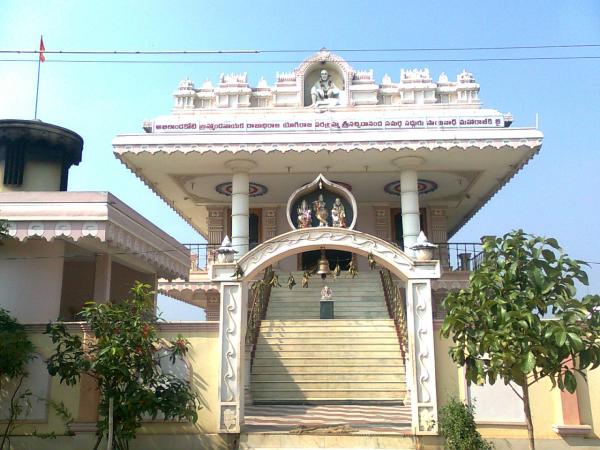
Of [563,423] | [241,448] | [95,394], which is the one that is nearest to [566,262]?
[563,423]

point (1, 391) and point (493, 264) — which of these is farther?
point (1, 391)

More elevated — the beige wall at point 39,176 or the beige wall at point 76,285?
the beige wall at point 39,176

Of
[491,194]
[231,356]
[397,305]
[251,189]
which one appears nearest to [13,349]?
[231,356]

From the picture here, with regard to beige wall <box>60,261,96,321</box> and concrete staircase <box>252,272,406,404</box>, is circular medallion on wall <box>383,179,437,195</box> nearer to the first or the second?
concrete staircase <box>252,272,406,404</box>

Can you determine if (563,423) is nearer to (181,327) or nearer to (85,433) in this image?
(181,327)

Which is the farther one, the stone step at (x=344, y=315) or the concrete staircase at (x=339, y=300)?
the concrete staircase at (x=339, y=300)

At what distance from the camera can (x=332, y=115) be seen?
15797mm

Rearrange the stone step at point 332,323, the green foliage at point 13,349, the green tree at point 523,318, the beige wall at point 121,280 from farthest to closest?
the beige wall at point 121,280 < the stone step at point 332,323 < the green foliage at point 13,349 < the green tree at point 523,318

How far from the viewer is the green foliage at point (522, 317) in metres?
5.78

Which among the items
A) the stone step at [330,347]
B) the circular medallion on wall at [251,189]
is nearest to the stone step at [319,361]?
the stone step at [330,347]

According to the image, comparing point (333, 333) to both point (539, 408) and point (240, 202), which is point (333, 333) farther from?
point (539, 408)

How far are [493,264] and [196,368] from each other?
424 cm

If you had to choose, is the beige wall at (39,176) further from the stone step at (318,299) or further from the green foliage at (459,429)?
the green foliage at (459,429)

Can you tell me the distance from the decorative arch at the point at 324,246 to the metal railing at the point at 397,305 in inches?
136
